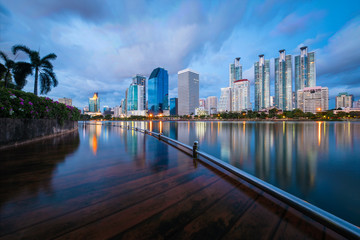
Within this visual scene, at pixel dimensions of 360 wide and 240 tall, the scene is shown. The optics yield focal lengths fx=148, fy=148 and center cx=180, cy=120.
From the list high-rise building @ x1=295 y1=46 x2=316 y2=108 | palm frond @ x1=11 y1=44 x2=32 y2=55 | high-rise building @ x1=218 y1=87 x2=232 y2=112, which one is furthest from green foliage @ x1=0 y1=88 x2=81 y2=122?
high-rise building @ x1=295 y1=46 x2=316 y2=108

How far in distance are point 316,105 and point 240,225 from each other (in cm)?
18238

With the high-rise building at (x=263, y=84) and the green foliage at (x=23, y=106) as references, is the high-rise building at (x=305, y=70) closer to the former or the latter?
the high-rise building at (x=263, y=84)

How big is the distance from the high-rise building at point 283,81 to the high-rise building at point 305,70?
7599 millimetres

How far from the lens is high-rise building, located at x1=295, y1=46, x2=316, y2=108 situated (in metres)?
166

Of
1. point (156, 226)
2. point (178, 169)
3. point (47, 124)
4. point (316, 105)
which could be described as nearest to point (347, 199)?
point (178, 169)

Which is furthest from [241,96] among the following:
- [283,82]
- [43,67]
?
[43,67]

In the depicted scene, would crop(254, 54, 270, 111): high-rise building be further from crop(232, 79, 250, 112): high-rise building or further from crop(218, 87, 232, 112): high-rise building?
crop(218, 87, 232, 112): high-rise building

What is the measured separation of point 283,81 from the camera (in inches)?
7131

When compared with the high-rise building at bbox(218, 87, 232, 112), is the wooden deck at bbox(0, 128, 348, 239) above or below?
below

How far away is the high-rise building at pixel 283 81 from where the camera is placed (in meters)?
178

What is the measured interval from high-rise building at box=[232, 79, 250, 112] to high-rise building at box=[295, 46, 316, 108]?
184ft

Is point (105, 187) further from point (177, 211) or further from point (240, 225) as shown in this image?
point (240, 225)

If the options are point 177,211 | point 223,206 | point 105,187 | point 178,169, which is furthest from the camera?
point 178,169

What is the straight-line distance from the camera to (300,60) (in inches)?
6801
